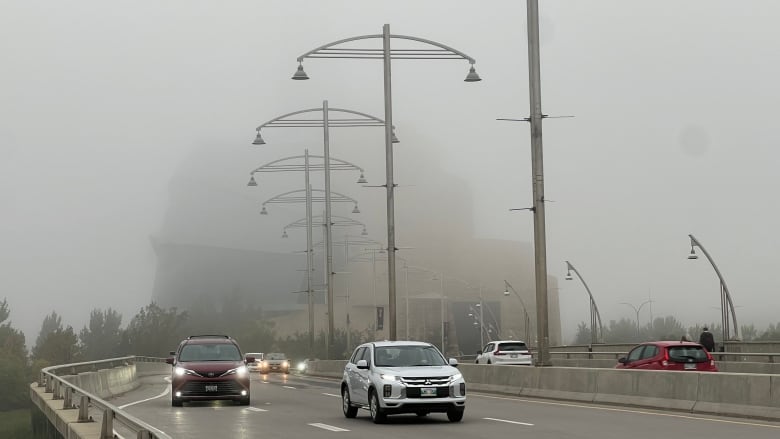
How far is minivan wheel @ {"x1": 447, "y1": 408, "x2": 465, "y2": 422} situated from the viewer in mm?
22891

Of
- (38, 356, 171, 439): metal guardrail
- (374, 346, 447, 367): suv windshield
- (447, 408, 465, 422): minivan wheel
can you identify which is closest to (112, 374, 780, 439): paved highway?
(447, 408, 465, 422): minivan wheel

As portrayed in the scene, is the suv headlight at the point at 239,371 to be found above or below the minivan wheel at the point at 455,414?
above

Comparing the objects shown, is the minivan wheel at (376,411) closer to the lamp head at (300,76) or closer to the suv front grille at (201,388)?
the suv front grille at (201,388)

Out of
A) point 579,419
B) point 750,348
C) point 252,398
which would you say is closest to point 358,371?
point 579,419

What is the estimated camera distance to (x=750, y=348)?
2101 inches

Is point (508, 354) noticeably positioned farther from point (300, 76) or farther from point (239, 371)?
point (239, 371)

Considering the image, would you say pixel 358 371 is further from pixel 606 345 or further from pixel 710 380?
pixel 606 345

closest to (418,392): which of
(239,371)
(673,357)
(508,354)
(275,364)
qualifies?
(239,371)

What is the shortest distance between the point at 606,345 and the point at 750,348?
45.7 feet

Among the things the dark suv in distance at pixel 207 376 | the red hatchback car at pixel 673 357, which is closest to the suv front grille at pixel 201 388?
the dark suv in distance at pixel 207 376

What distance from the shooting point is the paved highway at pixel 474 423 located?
63.6 feet

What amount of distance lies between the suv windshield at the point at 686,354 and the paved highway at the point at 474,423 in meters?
5.26

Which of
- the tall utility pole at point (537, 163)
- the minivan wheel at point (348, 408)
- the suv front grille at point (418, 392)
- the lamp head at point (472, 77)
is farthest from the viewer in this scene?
the lamp head at point (472, 77)

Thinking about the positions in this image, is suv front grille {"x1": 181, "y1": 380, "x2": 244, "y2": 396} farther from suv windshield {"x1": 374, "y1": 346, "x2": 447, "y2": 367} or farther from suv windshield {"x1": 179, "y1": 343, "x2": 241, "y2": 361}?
suv windshield {"x1": 374, "y1": 346, "x2": 447, "y2": 367}
